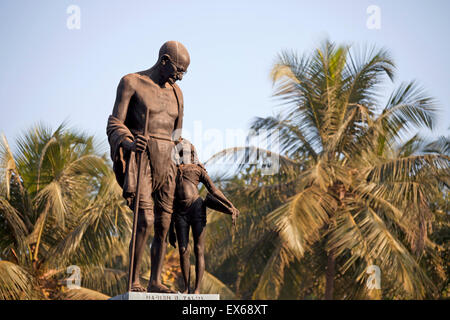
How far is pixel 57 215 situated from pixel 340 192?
778 cm

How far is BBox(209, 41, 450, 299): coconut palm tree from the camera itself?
16.3 metres

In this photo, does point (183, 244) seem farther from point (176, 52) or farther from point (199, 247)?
point (176, 52)

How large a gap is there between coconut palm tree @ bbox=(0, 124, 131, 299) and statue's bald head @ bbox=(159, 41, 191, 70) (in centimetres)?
984

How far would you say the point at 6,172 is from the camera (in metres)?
16.6

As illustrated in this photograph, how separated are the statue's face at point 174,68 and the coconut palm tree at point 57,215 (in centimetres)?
972

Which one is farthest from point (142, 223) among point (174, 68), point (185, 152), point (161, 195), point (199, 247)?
point (174, 68)

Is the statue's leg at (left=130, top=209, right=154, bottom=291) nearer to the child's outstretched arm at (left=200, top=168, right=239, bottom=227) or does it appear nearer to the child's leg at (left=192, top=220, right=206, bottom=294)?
the child's leg at (left=192, top=220, right=206, bottom=294)

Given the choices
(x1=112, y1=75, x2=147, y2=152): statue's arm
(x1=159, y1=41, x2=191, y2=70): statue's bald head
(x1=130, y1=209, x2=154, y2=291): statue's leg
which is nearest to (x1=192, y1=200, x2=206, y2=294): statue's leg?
(x1=130, y1=209, x2=154, y2=291): statue's leg

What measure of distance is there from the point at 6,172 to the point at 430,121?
11.2 metres

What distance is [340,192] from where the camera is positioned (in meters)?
18.5

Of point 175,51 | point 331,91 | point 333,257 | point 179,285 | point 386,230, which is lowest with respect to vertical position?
point 179,285

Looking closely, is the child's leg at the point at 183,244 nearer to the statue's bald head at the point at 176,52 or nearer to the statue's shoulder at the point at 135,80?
the statue's shoulder at the point at 135,80
